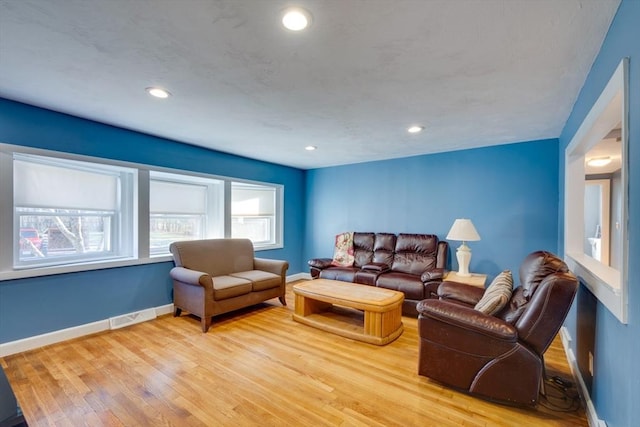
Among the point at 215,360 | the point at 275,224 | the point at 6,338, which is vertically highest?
the point at 275,224

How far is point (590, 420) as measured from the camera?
5.82ft

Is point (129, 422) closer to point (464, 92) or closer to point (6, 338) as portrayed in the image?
point (6, 338)

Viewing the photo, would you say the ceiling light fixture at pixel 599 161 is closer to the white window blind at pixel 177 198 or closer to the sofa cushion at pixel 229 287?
the sofa cushion at pixel 229 287

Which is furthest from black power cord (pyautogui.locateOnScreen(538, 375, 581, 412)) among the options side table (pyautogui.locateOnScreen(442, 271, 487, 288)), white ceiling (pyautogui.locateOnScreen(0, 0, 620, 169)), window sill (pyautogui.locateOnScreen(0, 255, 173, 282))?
window sill (pyautogui.locateOnScreen(0, 255, 173, 282))

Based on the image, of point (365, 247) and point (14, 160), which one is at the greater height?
point (14, 160)

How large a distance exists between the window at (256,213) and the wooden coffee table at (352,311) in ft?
6.68

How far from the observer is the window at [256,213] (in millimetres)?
5004

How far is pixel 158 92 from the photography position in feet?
7.77

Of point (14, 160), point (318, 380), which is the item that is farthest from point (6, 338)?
point (318, 380)

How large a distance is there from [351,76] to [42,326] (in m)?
3.69

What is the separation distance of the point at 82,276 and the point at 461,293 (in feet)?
13.2

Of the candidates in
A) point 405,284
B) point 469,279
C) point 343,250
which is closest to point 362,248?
point 343,250

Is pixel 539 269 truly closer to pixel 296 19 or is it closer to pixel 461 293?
pixel 461 293

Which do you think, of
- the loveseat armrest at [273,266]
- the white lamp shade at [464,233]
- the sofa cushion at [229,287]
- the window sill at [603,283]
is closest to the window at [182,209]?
the loveseat armrest at [273,266]
